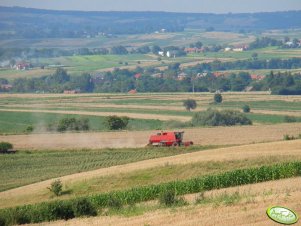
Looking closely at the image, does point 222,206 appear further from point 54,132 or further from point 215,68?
point 215,68

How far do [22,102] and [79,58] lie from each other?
7483cm

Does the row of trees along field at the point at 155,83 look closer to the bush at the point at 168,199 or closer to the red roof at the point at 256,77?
the red roof at the point at 256,77

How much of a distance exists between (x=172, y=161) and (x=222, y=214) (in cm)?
1807

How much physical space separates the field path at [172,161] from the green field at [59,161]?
164 centimetres

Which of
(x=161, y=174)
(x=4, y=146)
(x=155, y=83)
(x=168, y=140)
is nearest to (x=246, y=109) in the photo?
(x=168, y=140)

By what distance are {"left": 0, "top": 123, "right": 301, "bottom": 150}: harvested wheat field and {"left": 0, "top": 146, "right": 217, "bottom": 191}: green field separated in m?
3.21

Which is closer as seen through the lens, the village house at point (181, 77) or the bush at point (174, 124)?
the bush at point (174, 124)

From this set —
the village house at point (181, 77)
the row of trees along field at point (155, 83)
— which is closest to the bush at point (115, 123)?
the row of trees along field at point (155, 83)

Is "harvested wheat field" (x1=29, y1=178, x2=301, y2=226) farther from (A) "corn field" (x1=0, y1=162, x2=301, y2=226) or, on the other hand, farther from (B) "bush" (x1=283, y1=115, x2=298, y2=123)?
(B) "bush" (x1=283, y1=115, x2=298, y2=123)

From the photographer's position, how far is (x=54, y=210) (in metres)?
26.1

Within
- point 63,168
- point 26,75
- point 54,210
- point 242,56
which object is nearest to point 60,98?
point 26,75

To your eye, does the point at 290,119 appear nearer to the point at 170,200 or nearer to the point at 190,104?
the point at 190,104

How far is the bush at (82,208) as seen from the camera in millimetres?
26234

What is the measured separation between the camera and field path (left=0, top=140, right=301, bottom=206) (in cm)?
3575
